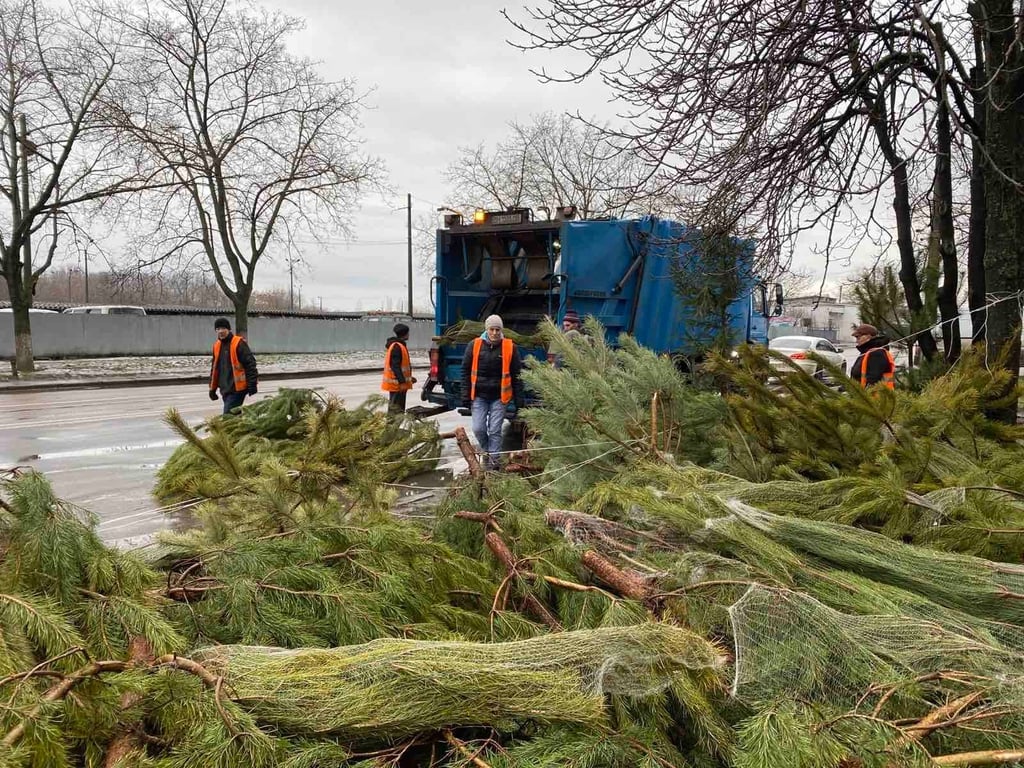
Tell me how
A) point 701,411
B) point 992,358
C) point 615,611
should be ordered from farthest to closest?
point 992,358 → point 701,411 → point 615,611

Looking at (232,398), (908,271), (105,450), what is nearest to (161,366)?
(105,450)

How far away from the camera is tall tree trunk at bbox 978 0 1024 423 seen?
5.09m

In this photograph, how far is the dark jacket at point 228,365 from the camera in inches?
351

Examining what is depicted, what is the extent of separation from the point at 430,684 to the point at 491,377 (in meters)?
6.15

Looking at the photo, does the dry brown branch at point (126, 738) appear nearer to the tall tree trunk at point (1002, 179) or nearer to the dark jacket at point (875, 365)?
the tall tree trunk at point (1002, 179)

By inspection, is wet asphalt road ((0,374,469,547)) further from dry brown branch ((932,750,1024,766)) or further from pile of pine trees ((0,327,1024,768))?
dry brown branch ((932,750,1024,766))

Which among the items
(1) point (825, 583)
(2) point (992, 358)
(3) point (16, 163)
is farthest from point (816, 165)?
(3) point (16, 163)

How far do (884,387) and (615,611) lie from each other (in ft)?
7.68

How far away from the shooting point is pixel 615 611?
6.93 ft

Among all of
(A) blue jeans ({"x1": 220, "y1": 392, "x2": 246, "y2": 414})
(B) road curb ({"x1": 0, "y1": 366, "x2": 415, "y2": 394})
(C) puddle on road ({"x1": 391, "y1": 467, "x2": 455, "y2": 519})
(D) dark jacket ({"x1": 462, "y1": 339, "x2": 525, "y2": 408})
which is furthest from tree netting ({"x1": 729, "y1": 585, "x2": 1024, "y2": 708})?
(B) road curb ({"x1": 0, "y1": 366, "x2": 415, "y2": 394})

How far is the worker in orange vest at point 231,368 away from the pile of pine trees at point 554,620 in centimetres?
557

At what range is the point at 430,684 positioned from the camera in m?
1.56

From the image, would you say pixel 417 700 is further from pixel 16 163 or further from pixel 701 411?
pixel 16 163

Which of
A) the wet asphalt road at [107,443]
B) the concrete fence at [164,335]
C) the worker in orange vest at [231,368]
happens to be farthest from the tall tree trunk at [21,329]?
the worker in orange vest at [231,368]
